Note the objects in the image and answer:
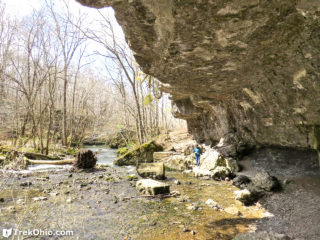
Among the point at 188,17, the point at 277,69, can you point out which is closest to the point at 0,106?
the point at 188,17

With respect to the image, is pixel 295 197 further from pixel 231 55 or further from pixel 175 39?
pixel 175 39

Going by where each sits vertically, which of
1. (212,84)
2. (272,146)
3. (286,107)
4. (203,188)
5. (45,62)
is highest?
(45,62)

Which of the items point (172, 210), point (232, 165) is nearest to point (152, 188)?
Result: point (172, 210)

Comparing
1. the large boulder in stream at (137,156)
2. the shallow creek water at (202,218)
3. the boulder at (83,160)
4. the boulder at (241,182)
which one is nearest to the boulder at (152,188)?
the shallow creek water at (202,218)

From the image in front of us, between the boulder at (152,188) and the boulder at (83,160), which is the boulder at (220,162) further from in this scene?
the boulder at (83,160)

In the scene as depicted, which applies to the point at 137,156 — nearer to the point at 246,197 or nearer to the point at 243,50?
the point at 246,197

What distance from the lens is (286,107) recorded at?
5527mm

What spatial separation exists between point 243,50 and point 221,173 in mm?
5455

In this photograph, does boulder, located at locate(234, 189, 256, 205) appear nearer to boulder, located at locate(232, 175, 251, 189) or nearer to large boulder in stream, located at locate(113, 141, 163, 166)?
boulder, located at locate(232, 175, 251, 189)

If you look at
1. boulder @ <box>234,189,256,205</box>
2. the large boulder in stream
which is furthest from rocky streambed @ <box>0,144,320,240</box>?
→ the large boulder in stream

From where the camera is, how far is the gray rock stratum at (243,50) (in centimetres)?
278

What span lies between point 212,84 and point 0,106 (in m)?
14.3

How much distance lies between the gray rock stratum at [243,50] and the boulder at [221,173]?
7.35ft

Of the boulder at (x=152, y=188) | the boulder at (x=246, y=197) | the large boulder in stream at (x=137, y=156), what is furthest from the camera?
the large boulder in stream at (x=137, y=156)
